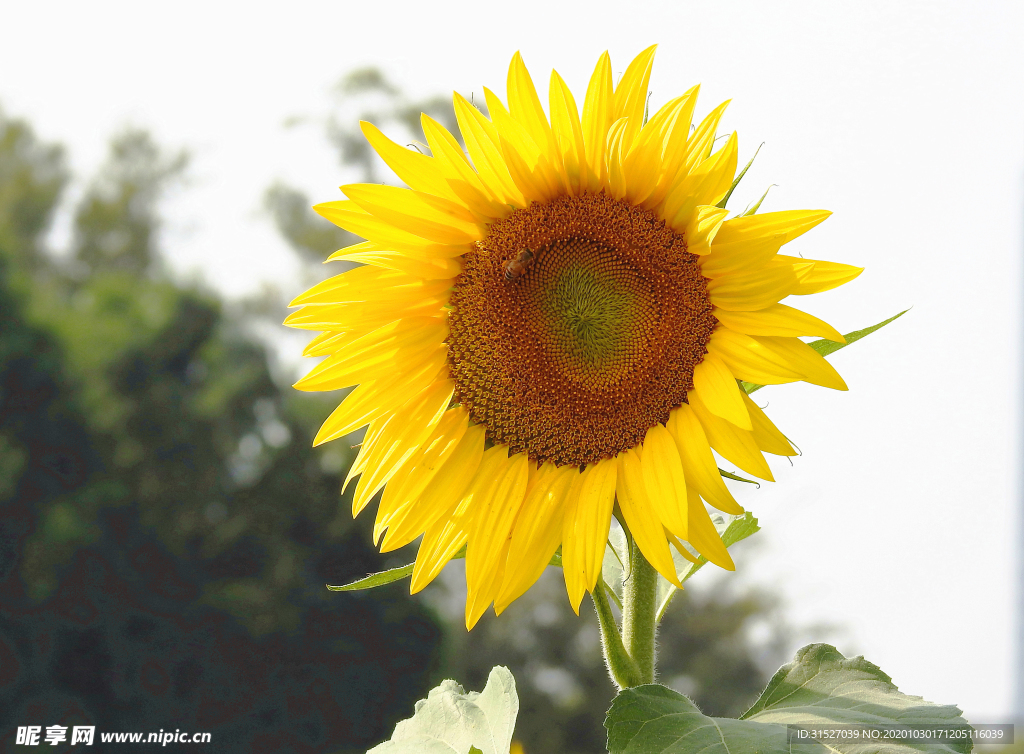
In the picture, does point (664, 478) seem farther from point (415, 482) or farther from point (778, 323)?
point (415, 482)

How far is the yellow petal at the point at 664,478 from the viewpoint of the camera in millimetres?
1111

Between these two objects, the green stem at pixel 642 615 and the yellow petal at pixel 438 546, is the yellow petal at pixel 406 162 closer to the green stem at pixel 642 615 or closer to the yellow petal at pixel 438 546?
the yellow petal at pixel 438 546

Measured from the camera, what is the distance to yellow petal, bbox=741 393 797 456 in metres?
1.07

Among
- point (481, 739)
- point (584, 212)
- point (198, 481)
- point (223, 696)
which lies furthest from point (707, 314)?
point (198, 481)

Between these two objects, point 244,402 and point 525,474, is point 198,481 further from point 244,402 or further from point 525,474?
point 525,474

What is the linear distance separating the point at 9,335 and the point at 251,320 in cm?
468

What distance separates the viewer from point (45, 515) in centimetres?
1294

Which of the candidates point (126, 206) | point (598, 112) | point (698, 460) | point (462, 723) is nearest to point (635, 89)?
point (598, 112)

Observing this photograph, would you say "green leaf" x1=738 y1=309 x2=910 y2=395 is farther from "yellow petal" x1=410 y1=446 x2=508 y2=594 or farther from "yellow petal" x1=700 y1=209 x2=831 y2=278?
"yellow petal" x1=410 y1=446 x2=508 y2=594

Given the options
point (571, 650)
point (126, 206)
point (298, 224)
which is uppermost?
point (126, 206)

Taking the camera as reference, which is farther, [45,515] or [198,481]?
[198,481]

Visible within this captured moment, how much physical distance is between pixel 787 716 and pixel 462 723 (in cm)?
47

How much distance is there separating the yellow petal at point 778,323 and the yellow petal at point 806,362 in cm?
2

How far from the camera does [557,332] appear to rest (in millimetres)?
1403
